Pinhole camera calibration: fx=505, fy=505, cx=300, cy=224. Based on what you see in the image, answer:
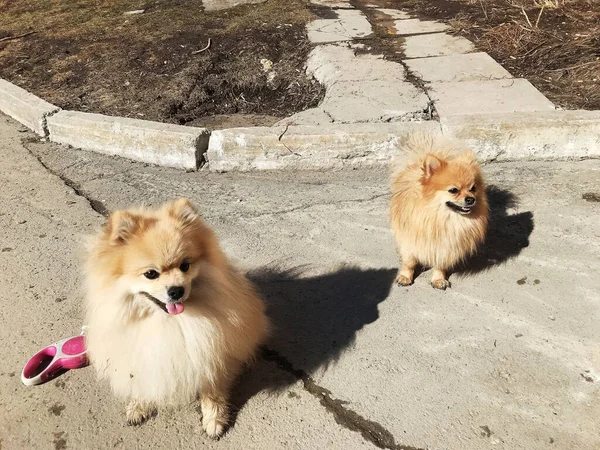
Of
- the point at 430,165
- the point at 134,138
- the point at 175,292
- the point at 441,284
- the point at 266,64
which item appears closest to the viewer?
the point at 175,292

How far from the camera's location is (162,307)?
2059 millimetres

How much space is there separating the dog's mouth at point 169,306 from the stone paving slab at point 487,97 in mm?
3309

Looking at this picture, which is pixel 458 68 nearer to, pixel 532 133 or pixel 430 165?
pixel 532 133

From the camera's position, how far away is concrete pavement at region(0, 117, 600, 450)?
7.77 ft

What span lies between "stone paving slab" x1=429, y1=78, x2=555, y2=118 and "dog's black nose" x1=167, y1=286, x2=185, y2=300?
3.32m

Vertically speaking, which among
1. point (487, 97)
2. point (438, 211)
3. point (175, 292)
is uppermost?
point (175, 292)

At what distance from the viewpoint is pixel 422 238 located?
311 centimetres

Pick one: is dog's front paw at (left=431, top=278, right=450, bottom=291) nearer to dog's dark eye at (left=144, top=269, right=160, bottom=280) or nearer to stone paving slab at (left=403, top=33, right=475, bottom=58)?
dog's dark eye at (left=144, top=269, right=160, bottom=280)

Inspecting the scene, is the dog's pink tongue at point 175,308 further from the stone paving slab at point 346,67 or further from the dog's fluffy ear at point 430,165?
the stone paving slab at point 346,67

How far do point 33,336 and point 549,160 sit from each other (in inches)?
163

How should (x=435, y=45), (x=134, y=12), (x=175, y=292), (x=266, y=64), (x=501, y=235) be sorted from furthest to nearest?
1. (x=134, y=12)
2. (x=435, y=45)
3. (x=266, y=64)
4. (x=501, y=235)
5. (x=175, y=292)

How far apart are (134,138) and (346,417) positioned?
3.28 meters

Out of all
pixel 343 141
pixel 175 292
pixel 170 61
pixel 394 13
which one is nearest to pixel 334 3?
pixel 394 13

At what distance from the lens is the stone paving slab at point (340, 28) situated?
642 cm
